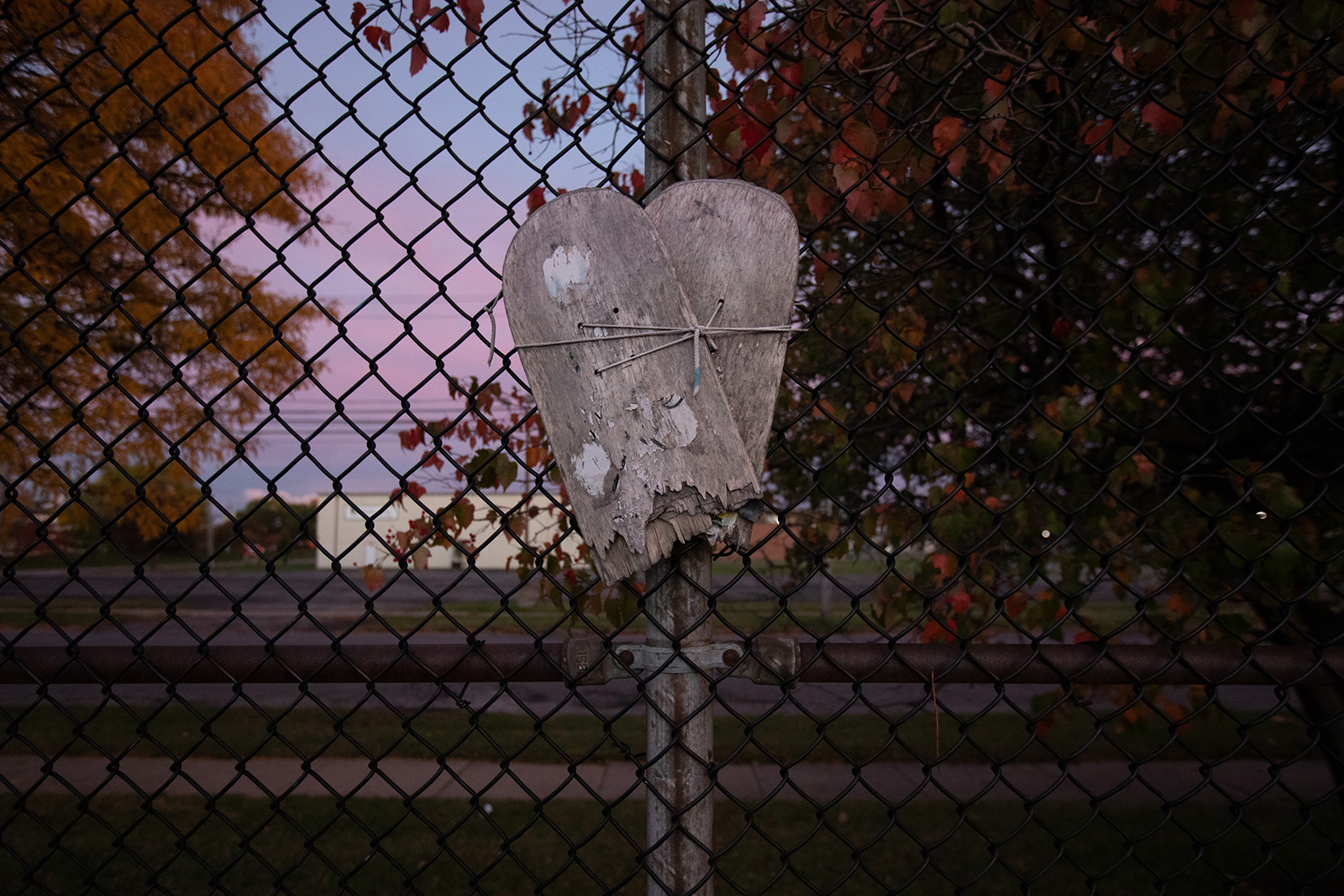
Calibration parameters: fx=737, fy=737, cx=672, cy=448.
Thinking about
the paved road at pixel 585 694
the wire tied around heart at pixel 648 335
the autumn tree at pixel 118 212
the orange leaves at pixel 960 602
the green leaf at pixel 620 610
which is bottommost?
the green leaf at pixel 620 610

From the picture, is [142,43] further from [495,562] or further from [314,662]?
[495,562]

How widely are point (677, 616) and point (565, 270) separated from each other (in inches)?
24.3

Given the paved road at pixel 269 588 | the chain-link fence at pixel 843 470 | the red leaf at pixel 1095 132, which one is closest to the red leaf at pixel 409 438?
the chain-link fence at pixel 843 470

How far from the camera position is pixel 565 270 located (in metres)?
1.19

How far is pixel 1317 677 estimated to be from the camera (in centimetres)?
147

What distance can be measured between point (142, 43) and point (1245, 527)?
6.77 meters

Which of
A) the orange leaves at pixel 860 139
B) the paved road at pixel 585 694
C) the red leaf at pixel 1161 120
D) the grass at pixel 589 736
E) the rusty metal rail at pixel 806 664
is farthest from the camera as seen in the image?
the paved road at pixel 585 694

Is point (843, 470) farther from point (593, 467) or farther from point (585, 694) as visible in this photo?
point (585, 694)

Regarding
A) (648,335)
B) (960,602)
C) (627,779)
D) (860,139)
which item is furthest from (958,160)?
(627,779)

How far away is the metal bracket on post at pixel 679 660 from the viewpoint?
4.22 ft

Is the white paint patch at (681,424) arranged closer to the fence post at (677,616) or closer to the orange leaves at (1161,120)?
the fence post at (677,616)

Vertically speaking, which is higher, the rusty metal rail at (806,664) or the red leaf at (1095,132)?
the red leaf at (1095,132)

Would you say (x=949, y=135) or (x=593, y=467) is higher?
(x=949, y=135)

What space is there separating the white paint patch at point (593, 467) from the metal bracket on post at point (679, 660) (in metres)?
0.31
